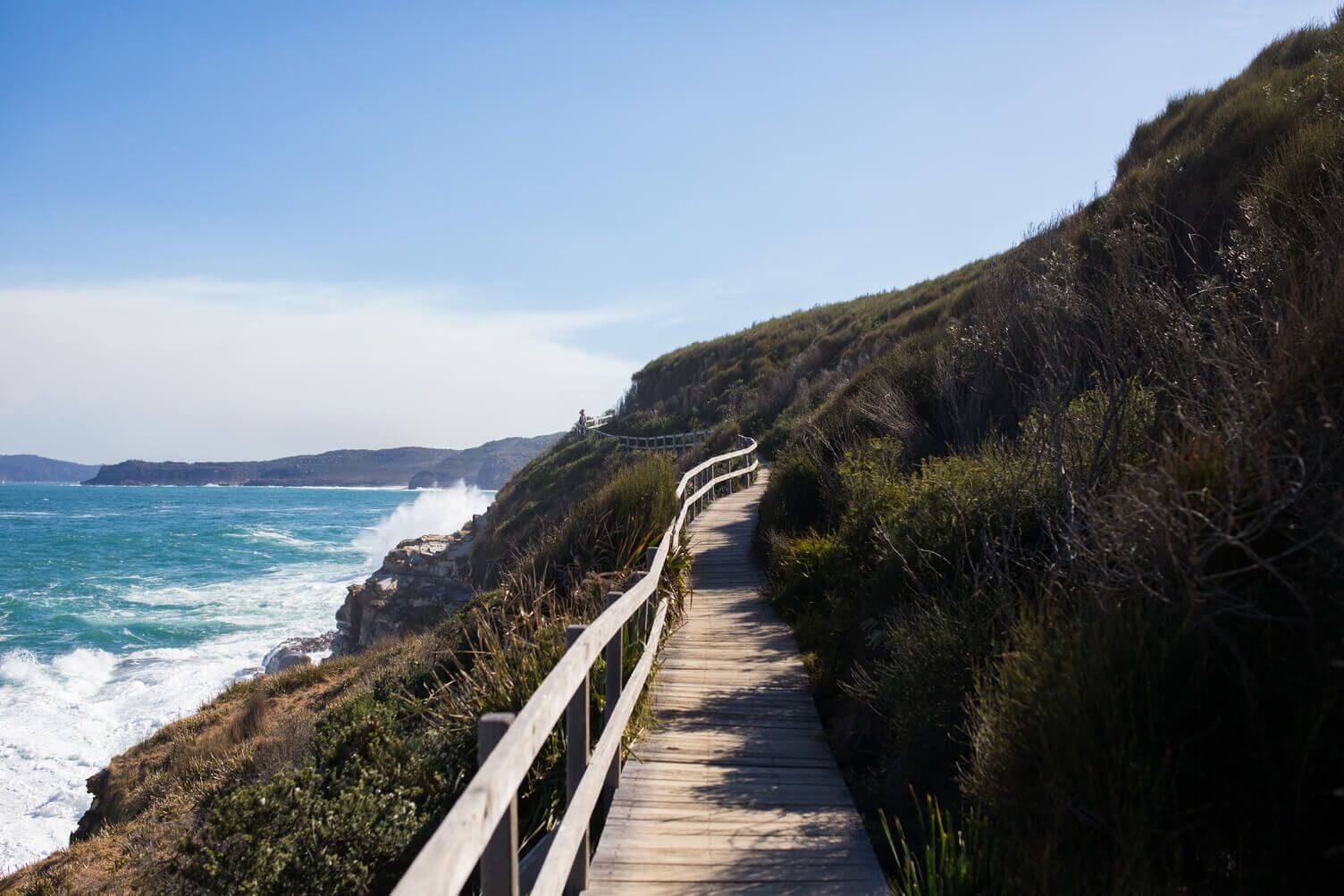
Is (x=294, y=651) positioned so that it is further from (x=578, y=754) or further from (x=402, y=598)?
(x=578, y=754)

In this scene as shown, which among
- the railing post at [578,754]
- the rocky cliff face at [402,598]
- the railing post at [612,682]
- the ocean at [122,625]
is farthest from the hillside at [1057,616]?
the rocky cliff face at [402,598]

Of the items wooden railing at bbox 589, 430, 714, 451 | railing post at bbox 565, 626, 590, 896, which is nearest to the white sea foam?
wooden railing at bbox 589, 430, 714, 451

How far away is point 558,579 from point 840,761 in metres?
5.25

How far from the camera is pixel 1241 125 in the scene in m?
12.3

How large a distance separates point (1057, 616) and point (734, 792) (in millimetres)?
2109

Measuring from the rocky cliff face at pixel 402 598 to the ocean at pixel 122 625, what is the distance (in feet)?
11.7

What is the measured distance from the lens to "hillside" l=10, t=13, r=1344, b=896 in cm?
300

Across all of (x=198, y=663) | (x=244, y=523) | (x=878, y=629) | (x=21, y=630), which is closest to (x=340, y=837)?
(x=878, y=629)

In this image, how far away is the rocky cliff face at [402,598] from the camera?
25672 mm

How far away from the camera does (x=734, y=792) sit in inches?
199

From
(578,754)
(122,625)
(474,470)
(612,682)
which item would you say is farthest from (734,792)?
(474,470)

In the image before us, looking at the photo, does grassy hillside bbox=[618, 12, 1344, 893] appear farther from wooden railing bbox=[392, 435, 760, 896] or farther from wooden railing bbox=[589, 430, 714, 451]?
wooden railing bbox=[589, 430, 714, 451]

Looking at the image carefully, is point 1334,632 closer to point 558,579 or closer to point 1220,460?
point 1220,460

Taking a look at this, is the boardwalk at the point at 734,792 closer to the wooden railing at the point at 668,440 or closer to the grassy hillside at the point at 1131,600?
the grassy hillside at the point at 1131,600
